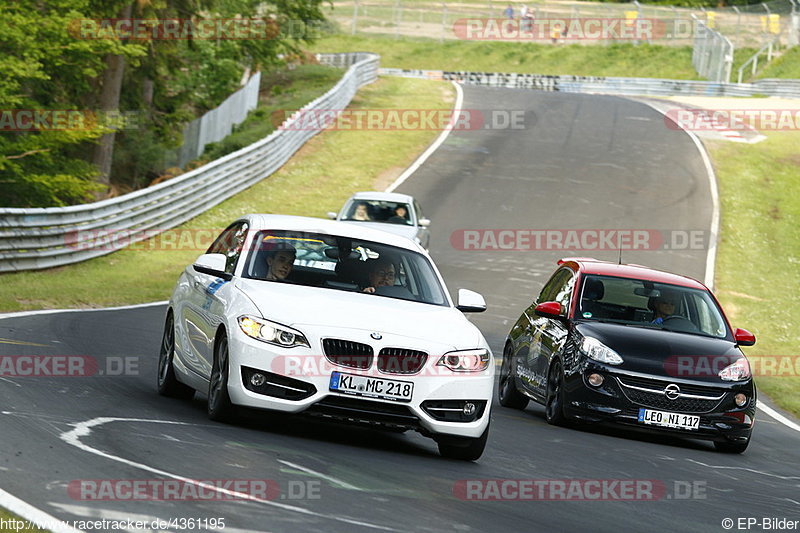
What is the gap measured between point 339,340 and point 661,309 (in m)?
5.10

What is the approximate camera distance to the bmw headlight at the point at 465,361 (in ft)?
29.8

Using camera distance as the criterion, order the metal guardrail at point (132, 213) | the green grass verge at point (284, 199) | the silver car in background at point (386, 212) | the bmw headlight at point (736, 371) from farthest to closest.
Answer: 1. the silver car in background at point (386, 212)
2. the metal guardrail at point (132, 213)
3. the green grass verge at point (284, 199)
4. the bmw headlight at point (736, 371)

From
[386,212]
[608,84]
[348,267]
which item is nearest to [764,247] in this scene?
[386,212]

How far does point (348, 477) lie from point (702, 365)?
17.0 ft

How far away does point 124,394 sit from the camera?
10672 mm

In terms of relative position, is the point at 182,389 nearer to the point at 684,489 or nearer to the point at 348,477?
the point at 348,477

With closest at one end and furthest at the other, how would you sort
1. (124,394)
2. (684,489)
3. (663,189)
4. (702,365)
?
1. (684,489)
2. (124,394)
3. (702,365)
4. (663,189)

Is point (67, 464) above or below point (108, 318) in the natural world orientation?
above

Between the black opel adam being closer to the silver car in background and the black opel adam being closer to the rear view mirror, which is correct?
the rear view mirror

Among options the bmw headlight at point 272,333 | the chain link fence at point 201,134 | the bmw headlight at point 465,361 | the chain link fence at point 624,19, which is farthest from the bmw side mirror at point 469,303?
the chain link fence at point 624,19

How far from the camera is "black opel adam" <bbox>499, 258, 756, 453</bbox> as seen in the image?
Result: 11797 mm

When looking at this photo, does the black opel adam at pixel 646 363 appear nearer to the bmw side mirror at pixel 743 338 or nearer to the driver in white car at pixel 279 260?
the bmw side mirror at pixel 743 338

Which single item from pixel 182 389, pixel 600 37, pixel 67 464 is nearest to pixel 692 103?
pixel 600 37

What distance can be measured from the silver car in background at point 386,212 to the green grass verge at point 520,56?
53.1m
